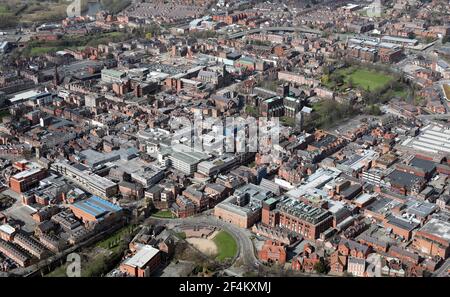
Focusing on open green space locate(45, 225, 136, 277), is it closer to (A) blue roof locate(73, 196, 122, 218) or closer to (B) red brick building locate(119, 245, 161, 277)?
(B) red brick building locate(119, 245, 161, 277)

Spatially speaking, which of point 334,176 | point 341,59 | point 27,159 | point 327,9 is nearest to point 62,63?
point 27,159

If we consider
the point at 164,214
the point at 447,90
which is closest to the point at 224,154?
the point at 164,214

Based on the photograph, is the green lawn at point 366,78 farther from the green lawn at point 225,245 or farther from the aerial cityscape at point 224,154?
the green lawn at point 225,245

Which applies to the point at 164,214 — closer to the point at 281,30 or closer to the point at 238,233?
the point at 238,233
